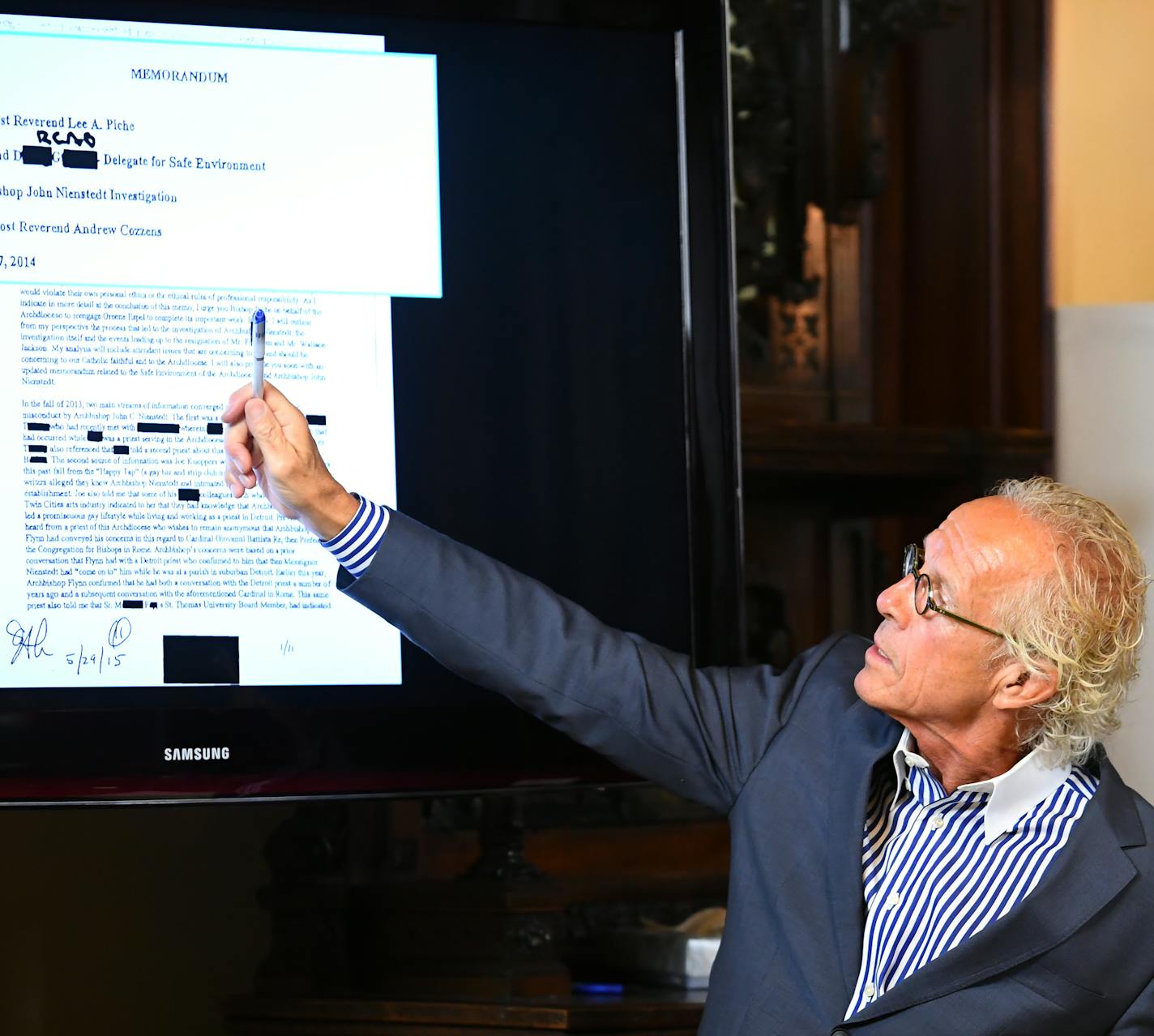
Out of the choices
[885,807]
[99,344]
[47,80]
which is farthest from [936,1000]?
[47,80]

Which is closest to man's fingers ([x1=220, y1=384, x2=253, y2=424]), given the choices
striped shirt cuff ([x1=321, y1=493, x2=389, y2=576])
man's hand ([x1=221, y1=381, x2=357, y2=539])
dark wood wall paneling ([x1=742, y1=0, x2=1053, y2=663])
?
man's hand ([x1=221, y1=381, x2=357, y2=539])

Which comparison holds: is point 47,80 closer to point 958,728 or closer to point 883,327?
point 958,728

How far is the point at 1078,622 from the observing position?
1534 millimetres

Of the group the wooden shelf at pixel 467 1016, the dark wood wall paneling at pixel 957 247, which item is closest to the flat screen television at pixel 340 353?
the wooden shelf at pixel 467 1016

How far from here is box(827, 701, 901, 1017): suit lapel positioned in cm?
152

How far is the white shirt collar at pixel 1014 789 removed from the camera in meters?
1.53

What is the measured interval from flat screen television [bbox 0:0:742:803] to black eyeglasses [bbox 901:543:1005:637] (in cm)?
30

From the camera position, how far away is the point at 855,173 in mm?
2428

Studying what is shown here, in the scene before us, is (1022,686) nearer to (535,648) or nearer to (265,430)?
(535,648)

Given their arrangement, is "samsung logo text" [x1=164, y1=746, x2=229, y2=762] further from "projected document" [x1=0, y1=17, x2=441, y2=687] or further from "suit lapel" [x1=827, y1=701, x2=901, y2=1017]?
"suit lapel" [x1=827, y1=701, x2=901, y2=1017]

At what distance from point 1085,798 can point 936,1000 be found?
10.2 inches

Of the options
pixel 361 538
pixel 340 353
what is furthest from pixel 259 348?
pixel 340 353
